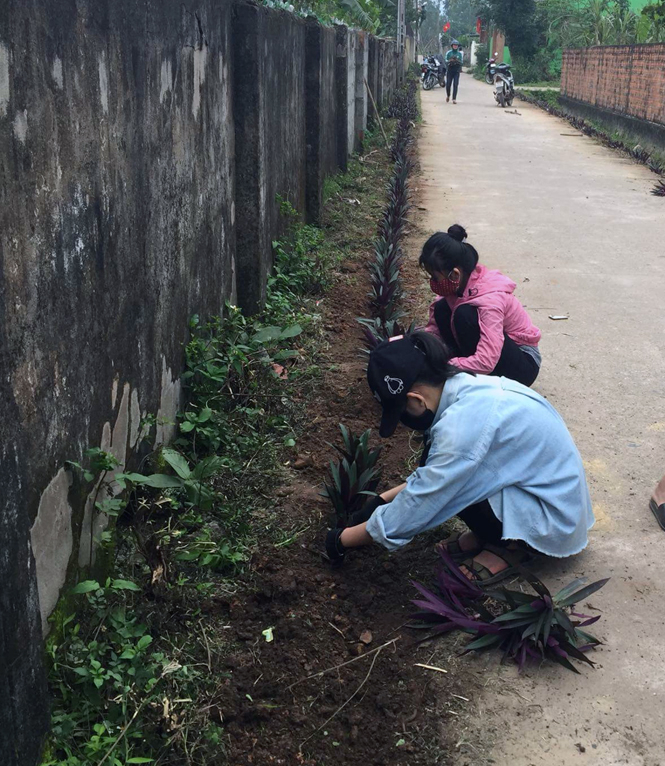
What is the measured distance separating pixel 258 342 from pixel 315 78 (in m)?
4.39

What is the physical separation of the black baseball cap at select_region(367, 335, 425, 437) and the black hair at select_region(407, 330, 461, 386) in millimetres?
22

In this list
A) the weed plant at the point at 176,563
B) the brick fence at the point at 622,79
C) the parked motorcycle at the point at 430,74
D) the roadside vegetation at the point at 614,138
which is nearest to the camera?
the weed plant at the point at 176,563

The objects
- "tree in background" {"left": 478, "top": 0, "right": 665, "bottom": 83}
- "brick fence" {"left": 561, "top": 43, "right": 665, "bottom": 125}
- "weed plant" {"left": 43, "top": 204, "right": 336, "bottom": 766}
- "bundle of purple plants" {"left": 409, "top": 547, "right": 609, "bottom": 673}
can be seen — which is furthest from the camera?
"tree in background" {"left": 478, "top": 0, "right": 665, "bottom": 83}

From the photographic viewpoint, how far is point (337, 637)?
9.86ft

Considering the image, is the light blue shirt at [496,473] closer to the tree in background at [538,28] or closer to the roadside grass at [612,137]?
the roadside grass at [612,137]

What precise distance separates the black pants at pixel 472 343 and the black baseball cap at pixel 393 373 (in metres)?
1.21

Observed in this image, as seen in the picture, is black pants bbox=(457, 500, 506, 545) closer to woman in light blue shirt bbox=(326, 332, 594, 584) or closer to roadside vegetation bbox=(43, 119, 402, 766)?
woman in light blue shirt bbox=(326, 332, 594, 584)

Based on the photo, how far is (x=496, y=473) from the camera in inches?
122

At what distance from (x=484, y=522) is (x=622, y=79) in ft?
57.2

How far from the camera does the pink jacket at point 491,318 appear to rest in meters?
4.16

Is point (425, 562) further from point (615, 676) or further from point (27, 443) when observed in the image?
point (27, 443)

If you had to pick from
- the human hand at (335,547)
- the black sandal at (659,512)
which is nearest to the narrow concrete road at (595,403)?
the black sandal at (659,512)

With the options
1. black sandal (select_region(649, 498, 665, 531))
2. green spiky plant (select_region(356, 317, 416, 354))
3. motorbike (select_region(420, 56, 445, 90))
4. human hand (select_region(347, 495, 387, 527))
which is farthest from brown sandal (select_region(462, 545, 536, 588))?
motorbike (select_region(420, 56, 445, 90))

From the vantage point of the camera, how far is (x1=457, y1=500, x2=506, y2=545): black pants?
3.18m
